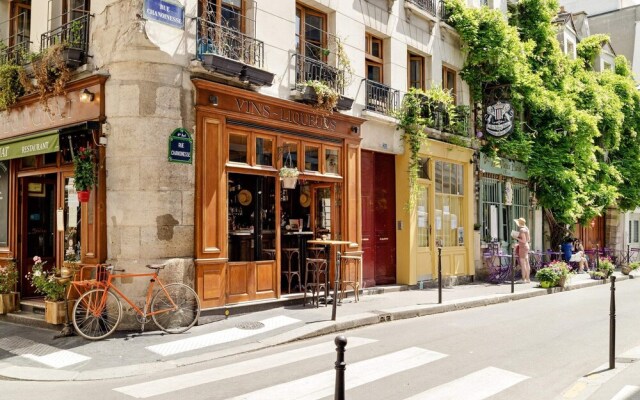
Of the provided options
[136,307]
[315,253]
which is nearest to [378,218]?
[315,253]

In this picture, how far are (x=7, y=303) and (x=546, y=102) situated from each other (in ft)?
55.9

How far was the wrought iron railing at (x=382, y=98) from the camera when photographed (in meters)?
13.6

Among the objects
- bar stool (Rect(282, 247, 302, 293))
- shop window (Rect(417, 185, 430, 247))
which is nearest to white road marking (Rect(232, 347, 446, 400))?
bar stool (Rect(282, 247, 302, 293))

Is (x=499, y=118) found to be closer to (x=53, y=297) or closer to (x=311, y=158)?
(x=311, y=158)

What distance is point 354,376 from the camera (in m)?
6.44

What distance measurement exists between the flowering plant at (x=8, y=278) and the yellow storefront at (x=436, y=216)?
8.98 meters

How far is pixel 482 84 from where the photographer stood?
18.1 metres

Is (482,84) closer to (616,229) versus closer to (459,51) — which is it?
(459,51)

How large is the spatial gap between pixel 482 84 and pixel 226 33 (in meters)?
10.8

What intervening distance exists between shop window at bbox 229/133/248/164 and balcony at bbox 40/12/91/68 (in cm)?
286

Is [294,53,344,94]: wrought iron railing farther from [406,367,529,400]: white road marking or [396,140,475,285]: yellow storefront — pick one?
[406,367,529,400]: white road marking

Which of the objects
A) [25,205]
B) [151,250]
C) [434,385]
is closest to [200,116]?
[151,250]

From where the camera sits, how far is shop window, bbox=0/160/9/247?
11.4 meters

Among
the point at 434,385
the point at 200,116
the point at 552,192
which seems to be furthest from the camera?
the point at 552,192
